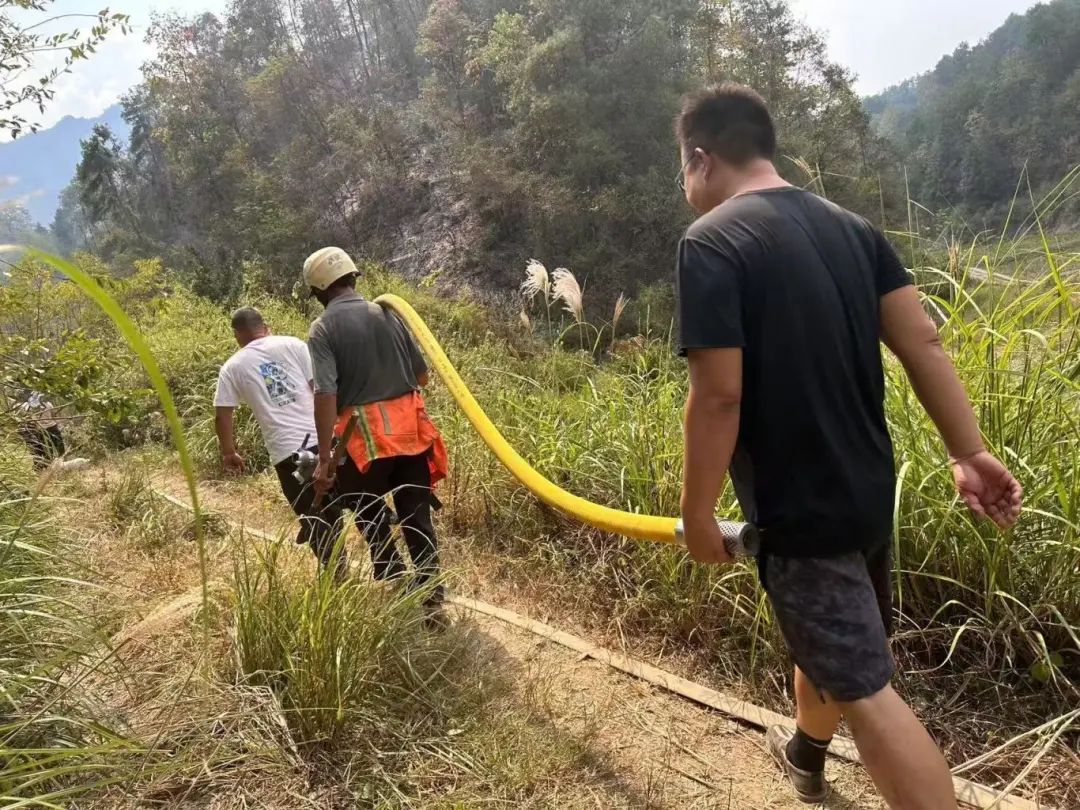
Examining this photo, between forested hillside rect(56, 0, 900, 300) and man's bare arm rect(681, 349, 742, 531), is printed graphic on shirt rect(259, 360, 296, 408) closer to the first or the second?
man's bare arm rect(681, 349, 742, 531)

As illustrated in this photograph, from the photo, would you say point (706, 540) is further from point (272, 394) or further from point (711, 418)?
point (272, 394)

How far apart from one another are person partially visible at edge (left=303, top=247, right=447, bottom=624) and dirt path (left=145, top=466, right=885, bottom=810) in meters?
0.35

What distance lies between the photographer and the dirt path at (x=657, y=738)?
204 cm

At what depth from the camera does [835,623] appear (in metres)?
1.51

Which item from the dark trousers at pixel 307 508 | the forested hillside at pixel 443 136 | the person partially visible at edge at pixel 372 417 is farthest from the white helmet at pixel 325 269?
the forested hillside at pixel 443 136

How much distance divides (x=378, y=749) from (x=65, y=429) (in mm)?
7113

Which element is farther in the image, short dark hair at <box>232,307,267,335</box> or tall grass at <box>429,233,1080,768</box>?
short dark hair at <box>232,307,267,335</box>

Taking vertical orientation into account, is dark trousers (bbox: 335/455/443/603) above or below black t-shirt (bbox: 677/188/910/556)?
below

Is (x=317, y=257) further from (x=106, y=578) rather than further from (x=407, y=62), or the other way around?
(x=407, y=62)

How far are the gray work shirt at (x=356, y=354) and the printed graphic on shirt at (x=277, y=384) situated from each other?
608 mm

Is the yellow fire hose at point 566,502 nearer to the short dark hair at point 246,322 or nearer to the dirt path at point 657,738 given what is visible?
the dirt path at point 657,738

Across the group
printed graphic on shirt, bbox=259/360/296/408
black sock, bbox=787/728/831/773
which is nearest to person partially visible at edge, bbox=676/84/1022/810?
black sock, bbox=787/728/831/773

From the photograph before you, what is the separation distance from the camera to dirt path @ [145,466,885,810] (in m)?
2.04

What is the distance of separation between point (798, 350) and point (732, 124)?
571mm
